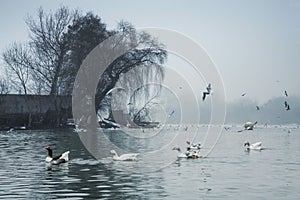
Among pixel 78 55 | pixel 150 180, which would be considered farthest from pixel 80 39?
pixel 150 180

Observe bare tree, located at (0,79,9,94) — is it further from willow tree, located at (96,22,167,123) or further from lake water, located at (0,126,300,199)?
lake water, located at (0,126,300,199)

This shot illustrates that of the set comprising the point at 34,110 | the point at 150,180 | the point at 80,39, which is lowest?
the point at 150,180

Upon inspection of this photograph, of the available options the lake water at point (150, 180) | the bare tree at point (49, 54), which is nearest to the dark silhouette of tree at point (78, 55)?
the bare tree at point (49, 54)

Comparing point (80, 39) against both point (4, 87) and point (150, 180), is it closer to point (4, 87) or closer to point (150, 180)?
point (4, 87)

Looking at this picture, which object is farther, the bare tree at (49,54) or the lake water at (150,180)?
the bare tree at (49,54)

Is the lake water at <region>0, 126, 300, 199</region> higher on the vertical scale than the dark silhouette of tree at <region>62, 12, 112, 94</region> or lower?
lower

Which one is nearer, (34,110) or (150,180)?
(150,180)

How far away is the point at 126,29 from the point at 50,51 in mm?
10814

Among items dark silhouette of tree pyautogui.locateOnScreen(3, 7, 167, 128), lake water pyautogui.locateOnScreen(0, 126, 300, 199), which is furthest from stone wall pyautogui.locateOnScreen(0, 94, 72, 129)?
lake water pyautogui.locateOnScreen(0, 126, 300, 199)

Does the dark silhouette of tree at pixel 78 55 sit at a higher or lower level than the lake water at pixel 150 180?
higher

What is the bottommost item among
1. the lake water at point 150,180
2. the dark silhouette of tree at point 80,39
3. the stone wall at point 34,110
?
the lake water at point 150,180

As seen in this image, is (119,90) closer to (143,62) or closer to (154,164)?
(143,62)

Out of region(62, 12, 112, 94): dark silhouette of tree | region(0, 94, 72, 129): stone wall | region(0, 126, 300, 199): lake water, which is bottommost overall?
region(0, 126, 300, 199): lake water

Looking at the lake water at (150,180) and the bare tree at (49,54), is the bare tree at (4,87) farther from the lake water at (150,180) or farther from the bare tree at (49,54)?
the lake water at (150,180)
